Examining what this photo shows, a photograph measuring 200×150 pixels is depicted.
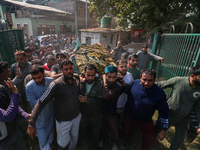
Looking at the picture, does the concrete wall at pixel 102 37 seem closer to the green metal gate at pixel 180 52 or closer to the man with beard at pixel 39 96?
the green metal gate at pixel 180 52

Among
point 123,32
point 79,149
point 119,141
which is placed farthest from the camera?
point 123,32

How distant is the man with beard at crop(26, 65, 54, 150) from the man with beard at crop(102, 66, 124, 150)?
1.09 meters

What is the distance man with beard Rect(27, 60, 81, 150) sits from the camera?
6.57 feet

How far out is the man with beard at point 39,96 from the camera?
6.97ft

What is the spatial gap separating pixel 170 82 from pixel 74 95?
188 cm

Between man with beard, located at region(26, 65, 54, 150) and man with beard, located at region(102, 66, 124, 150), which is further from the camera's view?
man with beard, located at region(102, 66, 124, 150)

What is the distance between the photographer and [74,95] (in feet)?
7.23

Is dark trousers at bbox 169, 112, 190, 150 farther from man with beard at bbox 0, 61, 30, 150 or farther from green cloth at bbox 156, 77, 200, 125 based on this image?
man with beard at bbox 0, 61, 30, 150

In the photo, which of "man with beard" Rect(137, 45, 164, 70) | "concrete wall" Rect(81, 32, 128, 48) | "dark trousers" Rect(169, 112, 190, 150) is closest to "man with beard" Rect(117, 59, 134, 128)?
"dark trousers" Rect(169, 112, 190, 150)

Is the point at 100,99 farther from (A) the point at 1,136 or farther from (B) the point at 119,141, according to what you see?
(A) the point at 1,136

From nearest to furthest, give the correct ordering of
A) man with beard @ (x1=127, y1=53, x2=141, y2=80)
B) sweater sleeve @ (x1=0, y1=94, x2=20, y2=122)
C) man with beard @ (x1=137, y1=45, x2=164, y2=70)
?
sweater sleeve @ (x1=0, y1=94, x2=20, y2=122), man with beard @ (x1=127, y1=53, x2=141, y2=80), man with beard @ (x1=137, y1=45, x2=164, y2=70)

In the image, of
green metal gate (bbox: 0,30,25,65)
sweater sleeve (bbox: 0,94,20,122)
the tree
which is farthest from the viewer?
the tree

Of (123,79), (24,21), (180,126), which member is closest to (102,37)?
(123,79)

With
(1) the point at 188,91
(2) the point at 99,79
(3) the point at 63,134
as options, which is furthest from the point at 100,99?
(1) the point at 188,91
